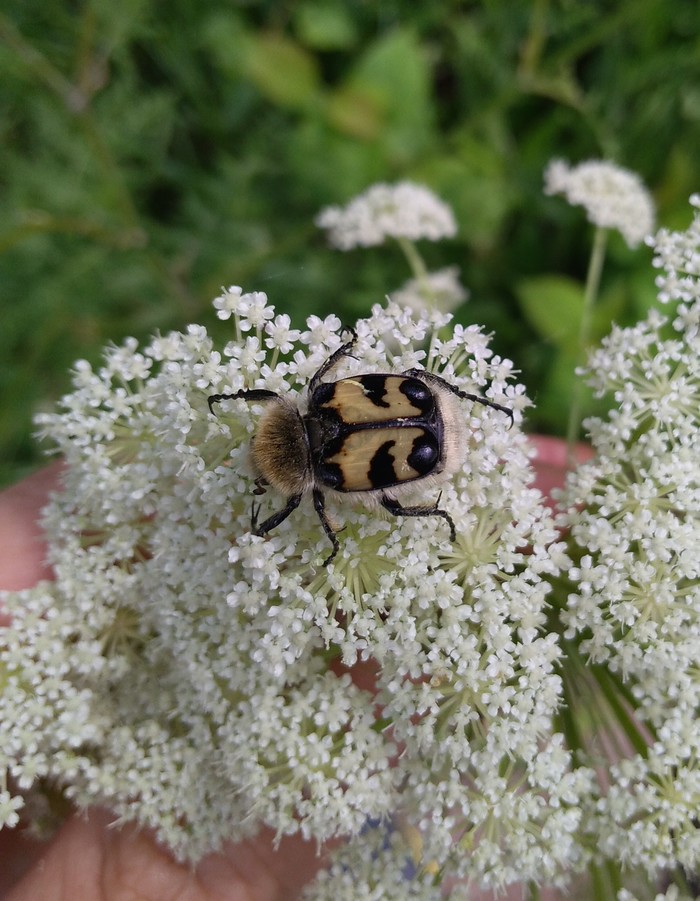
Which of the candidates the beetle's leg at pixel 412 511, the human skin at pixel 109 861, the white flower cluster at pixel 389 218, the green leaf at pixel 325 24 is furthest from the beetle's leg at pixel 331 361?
the green leaf at pixel 325 24

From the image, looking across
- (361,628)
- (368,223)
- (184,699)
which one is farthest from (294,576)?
(368,223)

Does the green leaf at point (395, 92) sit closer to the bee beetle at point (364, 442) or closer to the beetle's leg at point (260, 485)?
the bee beetle at point (364, 442)

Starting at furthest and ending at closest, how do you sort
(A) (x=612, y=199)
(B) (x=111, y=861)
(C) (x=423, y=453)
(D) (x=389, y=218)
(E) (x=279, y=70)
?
(E) (x=279, y=70) → (D) (x=389, y=218) → (A) (x=612, y=199) → (B) (x=111, y=861) → (C) (x=423, y=453)

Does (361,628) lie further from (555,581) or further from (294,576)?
(555,581)

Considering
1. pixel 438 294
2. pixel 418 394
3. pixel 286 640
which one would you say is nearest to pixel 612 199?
pixel 438 294

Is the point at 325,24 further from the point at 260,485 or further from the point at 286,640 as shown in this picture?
the point at 286,640

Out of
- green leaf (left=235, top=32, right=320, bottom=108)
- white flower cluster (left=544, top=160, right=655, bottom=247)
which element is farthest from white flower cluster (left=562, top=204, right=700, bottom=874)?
green leaf (left=235, top=32, right=320, bottom=108)
